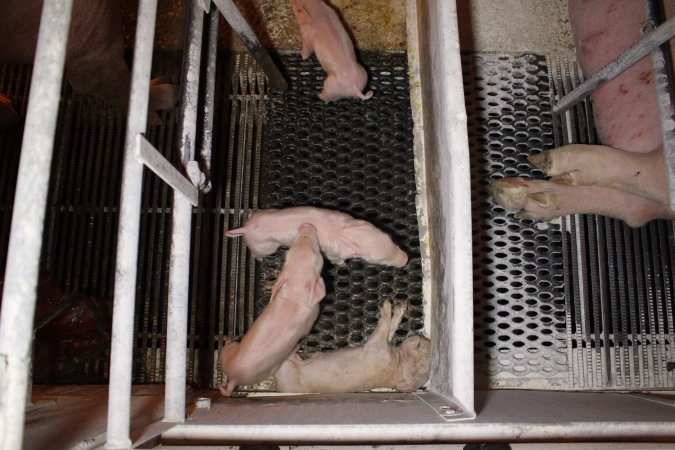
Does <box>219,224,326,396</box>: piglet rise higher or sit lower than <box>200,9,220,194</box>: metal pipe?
lower

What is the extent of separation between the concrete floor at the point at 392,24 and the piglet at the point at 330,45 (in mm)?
338

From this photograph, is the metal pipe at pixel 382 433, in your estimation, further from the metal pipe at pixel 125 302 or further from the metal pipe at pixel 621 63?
the metal pipe at pixel 621 63

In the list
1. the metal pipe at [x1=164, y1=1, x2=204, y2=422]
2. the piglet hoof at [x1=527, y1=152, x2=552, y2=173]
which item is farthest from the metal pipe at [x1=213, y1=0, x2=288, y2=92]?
the piglet hoof at [x1=527, y1=152, x2=552, y2=173]

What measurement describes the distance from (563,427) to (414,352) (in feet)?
3.00

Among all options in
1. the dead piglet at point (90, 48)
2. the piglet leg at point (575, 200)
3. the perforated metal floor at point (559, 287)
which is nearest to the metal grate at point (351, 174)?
the perforated metal floor at point (559, 287)

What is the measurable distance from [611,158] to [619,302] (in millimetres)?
844

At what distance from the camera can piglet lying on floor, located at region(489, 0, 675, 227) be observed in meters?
2.46

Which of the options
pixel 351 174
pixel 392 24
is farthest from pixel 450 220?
pixel 392 24

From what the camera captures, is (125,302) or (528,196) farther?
(528,196)

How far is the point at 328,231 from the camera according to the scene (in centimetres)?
249

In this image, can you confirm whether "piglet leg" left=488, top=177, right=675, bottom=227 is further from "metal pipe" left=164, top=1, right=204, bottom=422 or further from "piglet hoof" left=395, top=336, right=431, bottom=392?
"metal pipe" left=164, top=1, right=204, bottom=422

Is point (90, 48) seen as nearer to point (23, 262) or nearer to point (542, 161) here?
point (23, 262)

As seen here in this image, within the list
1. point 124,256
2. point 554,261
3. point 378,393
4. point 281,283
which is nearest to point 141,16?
point 124,256

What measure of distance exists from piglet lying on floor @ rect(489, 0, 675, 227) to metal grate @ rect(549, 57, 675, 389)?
0.62ft
